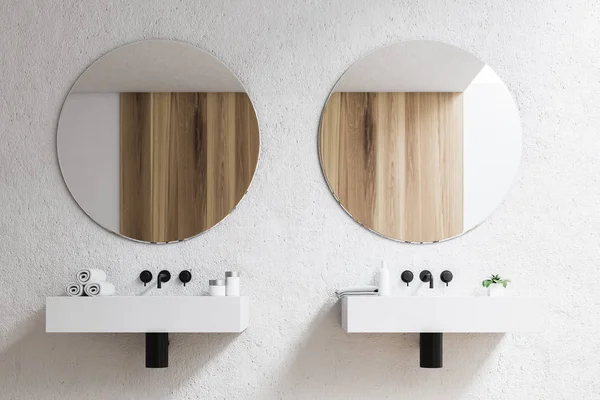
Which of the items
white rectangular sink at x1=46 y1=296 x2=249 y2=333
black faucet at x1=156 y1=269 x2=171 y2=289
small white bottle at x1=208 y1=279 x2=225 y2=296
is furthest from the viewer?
black faucet at x1=156 y1=269 x2=171 y2=289

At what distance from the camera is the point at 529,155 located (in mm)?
2465

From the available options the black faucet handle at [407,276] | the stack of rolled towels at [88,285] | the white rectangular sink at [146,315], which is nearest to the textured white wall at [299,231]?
the black faucet handle at [407,276]

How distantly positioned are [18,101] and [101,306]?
834 millimetres

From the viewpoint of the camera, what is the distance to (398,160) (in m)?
2.43

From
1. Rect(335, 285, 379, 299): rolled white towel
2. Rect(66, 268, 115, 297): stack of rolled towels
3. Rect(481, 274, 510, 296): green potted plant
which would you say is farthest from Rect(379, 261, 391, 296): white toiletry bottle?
Rect(66, 268, 115, 297): stack of rolled towels

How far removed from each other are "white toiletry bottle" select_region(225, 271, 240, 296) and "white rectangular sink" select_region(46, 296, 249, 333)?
0.39 feet

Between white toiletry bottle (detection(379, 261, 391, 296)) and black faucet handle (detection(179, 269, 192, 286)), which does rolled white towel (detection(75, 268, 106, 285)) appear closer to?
black faucet handle (detection(179, 269, 192, 286))

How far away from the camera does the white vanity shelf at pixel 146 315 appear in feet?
6.98

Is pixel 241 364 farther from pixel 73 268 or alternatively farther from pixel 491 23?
pixel 491 23

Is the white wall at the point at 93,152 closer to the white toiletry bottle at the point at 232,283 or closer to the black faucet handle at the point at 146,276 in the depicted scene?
the black faucet handle at the point at 146,276

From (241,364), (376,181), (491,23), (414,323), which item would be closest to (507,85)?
(491,23)

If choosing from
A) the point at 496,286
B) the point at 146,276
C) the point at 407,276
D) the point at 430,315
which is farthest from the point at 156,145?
the point at 496,286

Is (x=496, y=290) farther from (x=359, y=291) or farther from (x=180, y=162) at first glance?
(x=180, y=162)

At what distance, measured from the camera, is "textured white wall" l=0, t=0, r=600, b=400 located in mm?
2383
